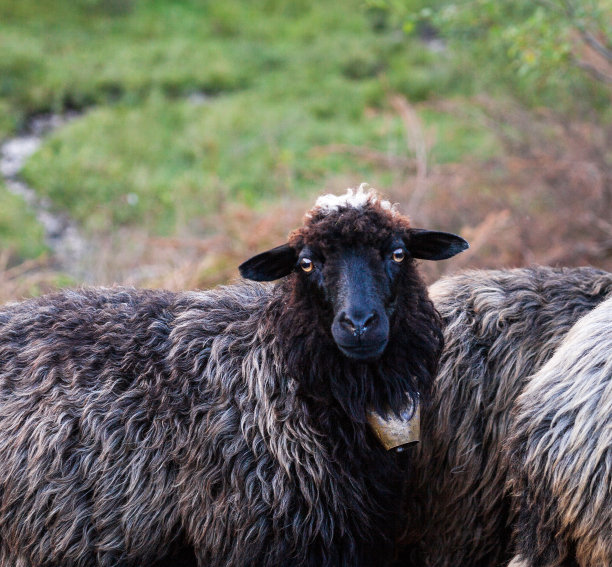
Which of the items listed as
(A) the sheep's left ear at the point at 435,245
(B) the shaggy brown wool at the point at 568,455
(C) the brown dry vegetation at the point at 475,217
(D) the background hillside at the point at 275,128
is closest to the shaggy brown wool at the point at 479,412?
(B) the shaggy brown wool at the point at 568,455

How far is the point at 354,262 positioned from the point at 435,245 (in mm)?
597

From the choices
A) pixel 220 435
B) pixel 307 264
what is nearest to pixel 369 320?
pixel 307 264

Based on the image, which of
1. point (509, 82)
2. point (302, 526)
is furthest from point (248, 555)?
point (509, 82)

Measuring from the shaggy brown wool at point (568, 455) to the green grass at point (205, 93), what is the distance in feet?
21.9

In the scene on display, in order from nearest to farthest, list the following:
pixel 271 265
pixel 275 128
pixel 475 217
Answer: pixel 271 265 < pixel 475 217 < pixel 275 128

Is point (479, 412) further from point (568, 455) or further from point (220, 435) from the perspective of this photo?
point (220, 435)

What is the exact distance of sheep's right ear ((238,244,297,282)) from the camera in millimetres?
3953

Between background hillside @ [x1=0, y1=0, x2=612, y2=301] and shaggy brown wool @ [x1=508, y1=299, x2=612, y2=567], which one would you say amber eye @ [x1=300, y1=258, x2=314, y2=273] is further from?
background hillside @ [x1=0, y1=0, x2=612, y2=301]

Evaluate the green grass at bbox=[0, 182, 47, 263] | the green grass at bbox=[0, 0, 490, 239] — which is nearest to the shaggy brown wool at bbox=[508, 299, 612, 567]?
the green grass at bbox=[0, 0, 490, 239]

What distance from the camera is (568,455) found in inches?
141

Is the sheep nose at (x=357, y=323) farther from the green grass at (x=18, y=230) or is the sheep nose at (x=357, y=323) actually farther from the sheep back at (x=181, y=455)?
the green grass at (x=18, y=230)

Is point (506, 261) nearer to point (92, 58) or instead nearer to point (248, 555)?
point (248, 555)

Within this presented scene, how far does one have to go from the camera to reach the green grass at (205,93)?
12.1 m

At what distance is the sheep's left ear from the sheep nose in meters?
0.66
